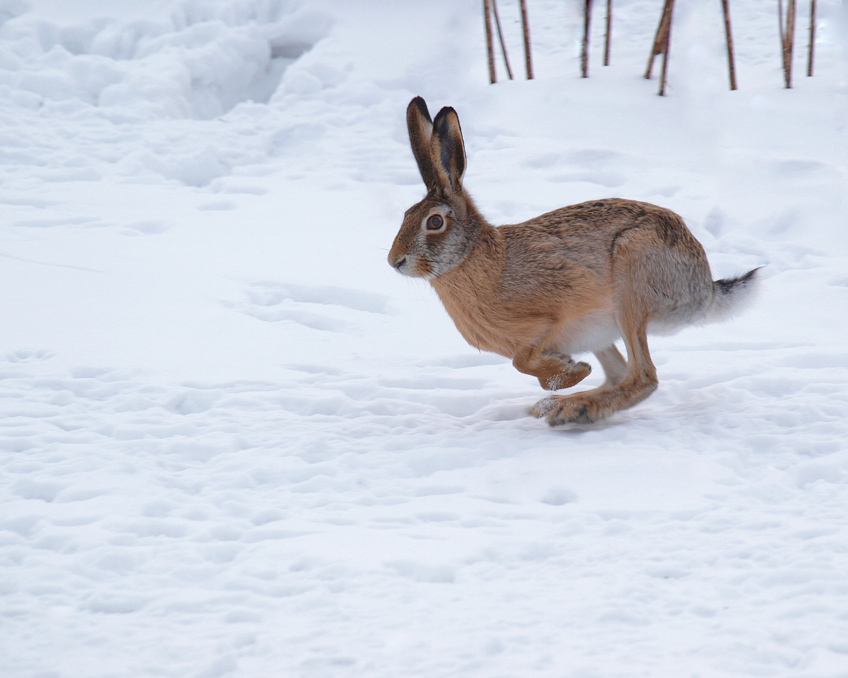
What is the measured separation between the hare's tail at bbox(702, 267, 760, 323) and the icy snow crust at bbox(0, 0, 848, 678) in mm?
323

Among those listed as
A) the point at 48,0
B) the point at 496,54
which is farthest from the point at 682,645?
the point at 48,0

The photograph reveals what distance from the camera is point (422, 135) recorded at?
3592 millimetres

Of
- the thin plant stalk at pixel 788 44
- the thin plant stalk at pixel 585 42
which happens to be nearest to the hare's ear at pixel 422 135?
the thin plant stalk at pixel 585 42

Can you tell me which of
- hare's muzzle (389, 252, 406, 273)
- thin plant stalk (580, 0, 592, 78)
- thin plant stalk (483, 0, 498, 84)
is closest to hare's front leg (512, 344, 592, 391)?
hare's muzzle (389, 252, 406, 273)

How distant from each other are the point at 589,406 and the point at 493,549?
111cm

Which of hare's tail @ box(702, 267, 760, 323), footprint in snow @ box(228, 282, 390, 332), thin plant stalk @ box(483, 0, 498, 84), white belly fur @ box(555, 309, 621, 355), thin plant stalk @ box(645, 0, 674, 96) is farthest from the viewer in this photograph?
thin plant stalk @ box(483, 0, 498, 84)

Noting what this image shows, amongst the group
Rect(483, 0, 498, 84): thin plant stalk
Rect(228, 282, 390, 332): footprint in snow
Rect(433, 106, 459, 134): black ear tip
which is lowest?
Rect(228, 282, 390, 332): footprint in snow

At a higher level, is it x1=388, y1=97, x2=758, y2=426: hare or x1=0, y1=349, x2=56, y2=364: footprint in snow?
x1=388, y1=97, x2=758, y2=426: hare

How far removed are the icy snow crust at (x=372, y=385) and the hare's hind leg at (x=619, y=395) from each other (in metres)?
0.08

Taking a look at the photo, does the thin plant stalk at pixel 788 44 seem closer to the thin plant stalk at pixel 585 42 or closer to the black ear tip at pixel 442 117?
the thin plant stalk at pixel 585 42

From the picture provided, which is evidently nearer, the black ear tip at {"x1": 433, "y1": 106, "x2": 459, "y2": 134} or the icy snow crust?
the icy snow crust

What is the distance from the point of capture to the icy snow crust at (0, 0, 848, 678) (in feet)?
7.25

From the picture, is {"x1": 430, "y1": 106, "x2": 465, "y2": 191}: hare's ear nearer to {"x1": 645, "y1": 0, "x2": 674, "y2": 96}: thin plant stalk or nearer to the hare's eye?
the hare's eye

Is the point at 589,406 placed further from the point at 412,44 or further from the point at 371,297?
the point at 412,44
